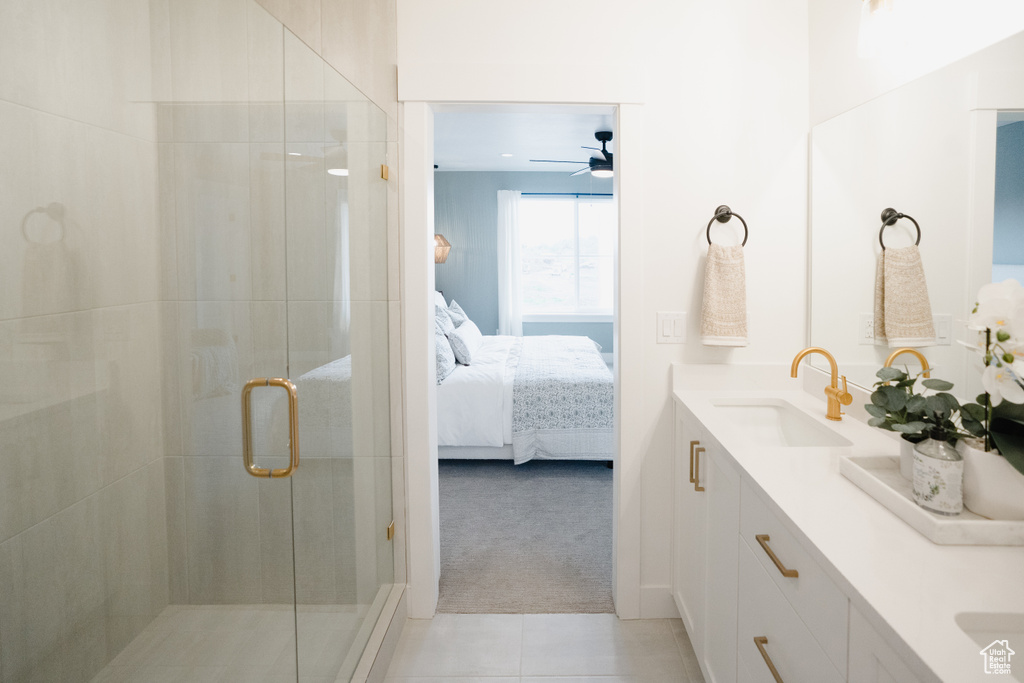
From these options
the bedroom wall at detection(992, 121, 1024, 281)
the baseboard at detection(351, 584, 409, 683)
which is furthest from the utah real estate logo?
the baseboard at detection(351, 584, 409, 683)

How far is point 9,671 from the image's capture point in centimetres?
80

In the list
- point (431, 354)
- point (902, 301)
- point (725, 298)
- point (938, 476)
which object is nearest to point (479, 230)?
point (431, 354)

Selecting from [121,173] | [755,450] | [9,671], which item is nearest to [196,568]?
[9,671]

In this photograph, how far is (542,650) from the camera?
2.24m

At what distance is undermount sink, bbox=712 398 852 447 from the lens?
6.72 feet

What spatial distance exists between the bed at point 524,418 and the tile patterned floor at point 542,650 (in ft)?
5.64

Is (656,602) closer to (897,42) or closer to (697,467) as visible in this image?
(697,467)

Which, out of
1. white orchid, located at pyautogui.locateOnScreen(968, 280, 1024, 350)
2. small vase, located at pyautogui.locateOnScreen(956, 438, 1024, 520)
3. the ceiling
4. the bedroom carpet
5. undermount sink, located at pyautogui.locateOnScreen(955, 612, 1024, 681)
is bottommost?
the bedroom carpet

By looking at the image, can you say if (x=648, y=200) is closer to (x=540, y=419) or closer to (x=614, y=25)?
(x=614, y=25)

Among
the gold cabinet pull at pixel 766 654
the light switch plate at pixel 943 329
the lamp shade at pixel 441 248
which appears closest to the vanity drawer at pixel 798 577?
the gold cabinet pull at pixel 766 654

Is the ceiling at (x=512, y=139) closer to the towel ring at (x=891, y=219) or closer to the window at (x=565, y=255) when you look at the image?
the window at (x=565, y=255)

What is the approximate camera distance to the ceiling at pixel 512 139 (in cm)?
490

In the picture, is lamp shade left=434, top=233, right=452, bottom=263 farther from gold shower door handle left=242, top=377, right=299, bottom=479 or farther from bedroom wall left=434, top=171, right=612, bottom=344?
gold shower door handle left=242, top=377, right=299, bottom=479

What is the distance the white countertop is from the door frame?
73cm
